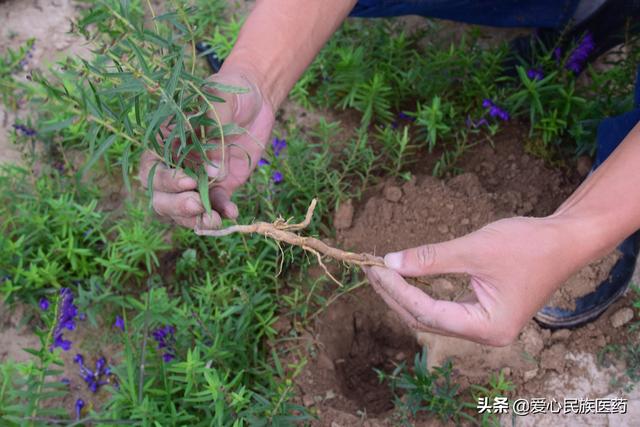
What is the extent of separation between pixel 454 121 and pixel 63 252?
184cm

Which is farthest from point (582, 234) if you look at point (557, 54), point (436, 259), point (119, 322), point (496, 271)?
point (119, 322)

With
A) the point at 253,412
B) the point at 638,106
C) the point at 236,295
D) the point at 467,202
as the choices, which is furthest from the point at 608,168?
the point at 236,295

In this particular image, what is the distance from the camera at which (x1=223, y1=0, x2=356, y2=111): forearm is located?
195 cm

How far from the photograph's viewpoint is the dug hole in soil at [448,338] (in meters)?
2.21

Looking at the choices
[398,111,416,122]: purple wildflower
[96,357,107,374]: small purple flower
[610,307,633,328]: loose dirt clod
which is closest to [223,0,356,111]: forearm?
[398,111,416,122]: purple wildflower

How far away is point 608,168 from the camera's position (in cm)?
167

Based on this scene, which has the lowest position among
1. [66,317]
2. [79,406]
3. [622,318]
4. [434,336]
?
[79,406]

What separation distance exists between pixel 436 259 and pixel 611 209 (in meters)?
0.50

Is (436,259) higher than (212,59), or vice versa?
(436,259)

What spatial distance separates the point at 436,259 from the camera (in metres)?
1.59

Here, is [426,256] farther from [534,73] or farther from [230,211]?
[534,73]

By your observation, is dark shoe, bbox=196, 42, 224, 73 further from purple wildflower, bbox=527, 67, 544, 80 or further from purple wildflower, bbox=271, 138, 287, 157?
purple wildflower, bbox=527, 67, 544, 80

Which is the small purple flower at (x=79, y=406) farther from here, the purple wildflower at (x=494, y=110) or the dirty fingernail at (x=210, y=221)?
the purple wildflower at (x=494, y=110)

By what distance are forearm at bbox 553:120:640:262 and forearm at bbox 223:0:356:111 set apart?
998mm
